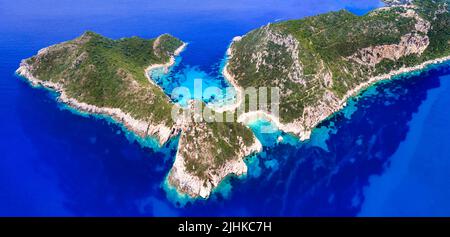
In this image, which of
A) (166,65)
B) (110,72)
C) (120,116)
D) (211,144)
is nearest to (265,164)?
(211,144)

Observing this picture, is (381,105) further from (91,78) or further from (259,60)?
(91,78)

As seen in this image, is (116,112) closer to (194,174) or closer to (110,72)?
(110,72)

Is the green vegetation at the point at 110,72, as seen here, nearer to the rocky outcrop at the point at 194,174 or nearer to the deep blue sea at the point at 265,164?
the deep blue sea at the point at 265,164

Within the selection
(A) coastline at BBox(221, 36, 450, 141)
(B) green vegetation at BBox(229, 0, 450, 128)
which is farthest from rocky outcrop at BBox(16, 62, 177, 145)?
(B) green vegetation at BBox(229, 0, 450, 128)

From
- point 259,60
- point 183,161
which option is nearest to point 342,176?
point 183,161

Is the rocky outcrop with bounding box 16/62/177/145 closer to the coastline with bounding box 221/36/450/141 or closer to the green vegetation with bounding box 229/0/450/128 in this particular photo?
the coastline with bounding box 221/36/450/141
